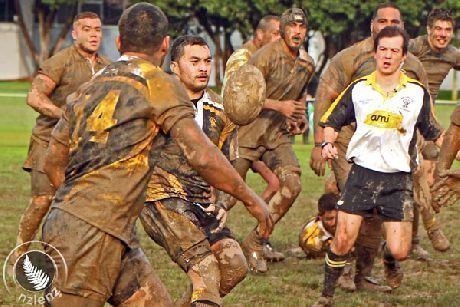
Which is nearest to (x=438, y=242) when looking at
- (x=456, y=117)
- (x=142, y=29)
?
(x=456, y=117)

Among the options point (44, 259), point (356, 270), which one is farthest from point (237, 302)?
point (44, 259)

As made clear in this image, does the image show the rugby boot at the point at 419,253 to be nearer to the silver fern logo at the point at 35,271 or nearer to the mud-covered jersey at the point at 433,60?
the mud-covered jersey at the point at 433,60

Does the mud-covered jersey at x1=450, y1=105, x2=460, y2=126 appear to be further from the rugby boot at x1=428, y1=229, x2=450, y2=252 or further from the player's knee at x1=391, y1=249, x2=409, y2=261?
the rugby boot at x1=428, y1=229, x2=450, y2=252

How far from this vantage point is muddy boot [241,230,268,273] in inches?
449

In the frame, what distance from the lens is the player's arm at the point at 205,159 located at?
587 cm

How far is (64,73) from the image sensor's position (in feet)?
36.6

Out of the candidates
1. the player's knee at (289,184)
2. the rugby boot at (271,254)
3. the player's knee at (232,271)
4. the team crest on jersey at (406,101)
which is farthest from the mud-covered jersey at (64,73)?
the player's knee at (232,271)

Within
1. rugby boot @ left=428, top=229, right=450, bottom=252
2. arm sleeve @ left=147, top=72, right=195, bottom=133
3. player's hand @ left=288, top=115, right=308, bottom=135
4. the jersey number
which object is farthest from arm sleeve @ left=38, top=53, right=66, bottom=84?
arm sleeve @ left=147, top=72, right=195, bottom=133

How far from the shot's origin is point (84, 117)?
602 centimetres

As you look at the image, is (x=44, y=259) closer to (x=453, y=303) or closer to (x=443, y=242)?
(x=453, y=303)

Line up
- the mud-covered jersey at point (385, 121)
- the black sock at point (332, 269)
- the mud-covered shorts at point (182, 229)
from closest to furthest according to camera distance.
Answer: the mud-covered shorts at point (182, 229) < the mud-covered jersey at point (385, 121) < the black sock at point (332, 269)

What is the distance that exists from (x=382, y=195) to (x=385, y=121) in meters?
0.60

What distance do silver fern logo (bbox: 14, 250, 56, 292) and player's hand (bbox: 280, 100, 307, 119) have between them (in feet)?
18.1

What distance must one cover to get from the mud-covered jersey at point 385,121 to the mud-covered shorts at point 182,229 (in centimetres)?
179
